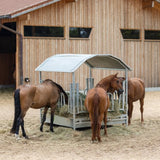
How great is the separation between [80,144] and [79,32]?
9.25 m

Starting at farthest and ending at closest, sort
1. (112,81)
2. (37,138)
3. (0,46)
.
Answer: (0,46) → (112,81) → (37,138)

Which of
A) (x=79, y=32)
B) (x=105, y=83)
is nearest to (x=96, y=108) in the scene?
(x=105, y=83)

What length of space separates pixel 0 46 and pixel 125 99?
11.6 meters

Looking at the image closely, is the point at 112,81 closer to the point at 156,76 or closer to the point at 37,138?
the point at 37,138

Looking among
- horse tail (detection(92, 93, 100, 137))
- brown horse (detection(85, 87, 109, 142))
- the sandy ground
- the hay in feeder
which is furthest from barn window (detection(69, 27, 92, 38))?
horse tail (detection(92, 93, 100, 137))

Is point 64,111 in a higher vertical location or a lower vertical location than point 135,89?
lower

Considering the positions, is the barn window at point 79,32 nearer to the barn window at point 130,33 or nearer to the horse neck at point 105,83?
the barn window at point 130,33

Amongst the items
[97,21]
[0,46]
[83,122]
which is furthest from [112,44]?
[83,122]

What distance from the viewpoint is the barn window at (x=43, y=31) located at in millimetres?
15214

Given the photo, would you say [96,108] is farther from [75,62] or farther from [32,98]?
[32,98]

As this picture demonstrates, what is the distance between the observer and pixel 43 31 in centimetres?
1555

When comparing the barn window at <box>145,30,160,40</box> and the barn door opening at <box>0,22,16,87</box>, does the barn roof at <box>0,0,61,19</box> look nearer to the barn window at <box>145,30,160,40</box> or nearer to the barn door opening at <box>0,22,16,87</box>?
the barn door opening at <box>0,22,16,87</box>

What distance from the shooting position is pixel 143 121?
10562mm

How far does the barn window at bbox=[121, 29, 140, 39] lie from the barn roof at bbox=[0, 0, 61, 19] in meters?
4.06
